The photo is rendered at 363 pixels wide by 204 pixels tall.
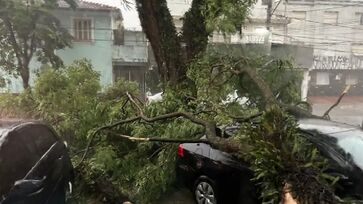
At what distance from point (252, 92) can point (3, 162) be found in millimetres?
3263

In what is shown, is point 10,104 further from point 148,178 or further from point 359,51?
point 359,51

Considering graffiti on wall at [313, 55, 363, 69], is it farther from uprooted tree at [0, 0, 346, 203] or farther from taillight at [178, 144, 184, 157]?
taillight at [178, 144, 184, 157]

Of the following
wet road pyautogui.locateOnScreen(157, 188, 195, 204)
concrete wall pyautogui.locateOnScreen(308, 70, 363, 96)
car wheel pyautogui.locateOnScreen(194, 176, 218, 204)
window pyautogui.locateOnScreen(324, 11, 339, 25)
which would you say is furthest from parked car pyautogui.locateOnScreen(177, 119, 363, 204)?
window pyautogui.locateOnScreen(324, 11, 339, 25)

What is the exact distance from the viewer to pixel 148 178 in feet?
14.5

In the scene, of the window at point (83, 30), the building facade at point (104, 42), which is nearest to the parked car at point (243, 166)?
the building facade at point (104, 42)

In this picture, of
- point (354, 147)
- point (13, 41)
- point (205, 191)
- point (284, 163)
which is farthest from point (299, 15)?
point (284, 163)

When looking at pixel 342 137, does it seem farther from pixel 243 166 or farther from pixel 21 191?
pixel 21 191

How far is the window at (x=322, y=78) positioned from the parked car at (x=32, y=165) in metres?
22.2

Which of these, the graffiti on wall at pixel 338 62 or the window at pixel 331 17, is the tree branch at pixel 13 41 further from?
the window at pixel 331 17

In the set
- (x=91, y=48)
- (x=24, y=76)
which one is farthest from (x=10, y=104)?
(x=91, y=48)

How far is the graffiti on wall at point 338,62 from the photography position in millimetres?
23984

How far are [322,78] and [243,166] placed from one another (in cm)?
2172

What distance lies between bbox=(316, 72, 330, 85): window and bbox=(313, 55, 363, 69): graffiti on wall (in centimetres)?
48

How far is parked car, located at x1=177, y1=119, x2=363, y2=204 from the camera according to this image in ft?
12.0
